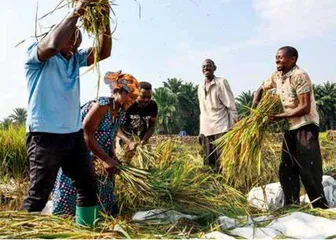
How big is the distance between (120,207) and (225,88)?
90.6 inches

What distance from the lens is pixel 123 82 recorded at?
9.62 feet

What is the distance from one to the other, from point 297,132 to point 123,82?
1579mm

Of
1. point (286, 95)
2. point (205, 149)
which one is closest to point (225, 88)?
point (205, 149)

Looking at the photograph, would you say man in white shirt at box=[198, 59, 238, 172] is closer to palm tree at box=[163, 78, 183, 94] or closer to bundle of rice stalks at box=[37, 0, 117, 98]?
bundle of rice stalks at box=[37, 0, 117, 98]

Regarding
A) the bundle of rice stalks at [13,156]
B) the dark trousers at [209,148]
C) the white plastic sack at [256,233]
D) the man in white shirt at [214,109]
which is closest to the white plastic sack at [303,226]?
the white plastic sack at [256,233]

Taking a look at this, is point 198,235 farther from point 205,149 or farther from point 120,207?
point 205,149

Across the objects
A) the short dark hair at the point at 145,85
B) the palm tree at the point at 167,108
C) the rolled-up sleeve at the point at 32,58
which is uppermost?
the rolled-up sleeve at the point at 32,58

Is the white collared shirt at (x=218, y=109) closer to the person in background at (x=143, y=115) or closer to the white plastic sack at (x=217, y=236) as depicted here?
the person in background at (x=143, y=115)

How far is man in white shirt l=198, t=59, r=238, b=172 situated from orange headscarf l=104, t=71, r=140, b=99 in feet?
7.03

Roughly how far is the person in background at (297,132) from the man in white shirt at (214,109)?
1.10 metres

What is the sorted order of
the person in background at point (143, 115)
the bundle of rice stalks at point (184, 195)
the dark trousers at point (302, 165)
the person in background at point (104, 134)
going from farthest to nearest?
the person in background at point (143, 115) < the dark trousers at point (302, 165) < the bundle of rice stalks at point (184, 195) < the person in background at point (104, 134)

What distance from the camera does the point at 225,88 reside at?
16.6ft

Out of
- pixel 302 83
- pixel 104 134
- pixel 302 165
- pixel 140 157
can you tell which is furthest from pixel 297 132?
pixel 104 134

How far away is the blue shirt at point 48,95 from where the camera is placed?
2447 millimetres
